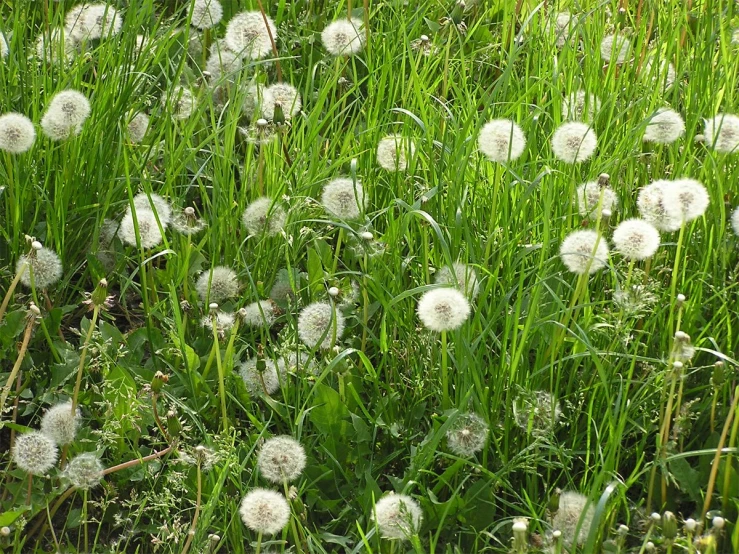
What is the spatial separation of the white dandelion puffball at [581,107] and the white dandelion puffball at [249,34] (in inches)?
36.0

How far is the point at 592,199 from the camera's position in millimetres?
2240

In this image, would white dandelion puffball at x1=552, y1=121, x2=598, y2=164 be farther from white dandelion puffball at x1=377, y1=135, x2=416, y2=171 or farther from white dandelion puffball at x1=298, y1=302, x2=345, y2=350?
white dandelion puffball at x1=298, y1=302, x2=345, y2=350

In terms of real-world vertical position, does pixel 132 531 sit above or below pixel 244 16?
below

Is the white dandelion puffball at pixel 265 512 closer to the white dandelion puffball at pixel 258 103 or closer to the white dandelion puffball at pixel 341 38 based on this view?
the white dandelion puffball at pixel 258 103

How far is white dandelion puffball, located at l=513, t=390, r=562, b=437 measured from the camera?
6.10 ft

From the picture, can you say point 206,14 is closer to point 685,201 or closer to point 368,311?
point 368,311

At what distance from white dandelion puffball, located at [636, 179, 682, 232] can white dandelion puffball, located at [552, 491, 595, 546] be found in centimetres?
65

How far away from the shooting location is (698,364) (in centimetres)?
209

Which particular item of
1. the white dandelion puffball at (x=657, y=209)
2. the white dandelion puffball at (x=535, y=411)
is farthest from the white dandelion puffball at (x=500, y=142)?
the white dandelion puffball at (x=535, y=411)

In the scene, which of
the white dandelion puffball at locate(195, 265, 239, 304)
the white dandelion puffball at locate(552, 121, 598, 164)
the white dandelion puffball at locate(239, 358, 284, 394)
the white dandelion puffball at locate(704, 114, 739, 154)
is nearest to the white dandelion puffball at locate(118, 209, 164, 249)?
the white dandelion puffball at locate(195, 265, 239, 304)

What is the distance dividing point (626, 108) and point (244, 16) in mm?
1197

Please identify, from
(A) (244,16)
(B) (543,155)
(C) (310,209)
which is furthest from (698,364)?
(A) (244,16)

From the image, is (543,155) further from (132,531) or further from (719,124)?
(132,531)

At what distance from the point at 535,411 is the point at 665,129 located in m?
0.91
